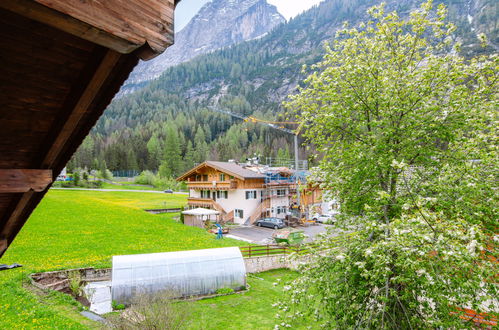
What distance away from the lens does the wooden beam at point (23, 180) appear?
294cm

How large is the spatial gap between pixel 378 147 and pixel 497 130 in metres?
3.20

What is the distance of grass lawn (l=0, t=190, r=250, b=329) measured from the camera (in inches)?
409

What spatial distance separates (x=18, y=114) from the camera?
259cm

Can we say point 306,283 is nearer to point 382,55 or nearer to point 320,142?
point 320,142

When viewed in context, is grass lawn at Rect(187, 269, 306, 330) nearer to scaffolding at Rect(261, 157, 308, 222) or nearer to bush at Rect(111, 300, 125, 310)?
bush at Rect(111, 300, 125, 310)

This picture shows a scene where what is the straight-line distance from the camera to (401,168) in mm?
6609

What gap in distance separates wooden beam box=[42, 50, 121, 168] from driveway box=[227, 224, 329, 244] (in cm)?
2405

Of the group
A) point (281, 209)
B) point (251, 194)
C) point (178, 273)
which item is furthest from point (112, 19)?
point (281, 209)

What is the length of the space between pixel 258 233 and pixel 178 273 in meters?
16.8

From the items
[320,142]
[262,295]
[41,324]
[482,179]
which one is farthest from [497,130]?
[41,324]

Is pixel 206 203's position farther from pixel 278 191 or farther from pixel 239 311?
pixel 239 311

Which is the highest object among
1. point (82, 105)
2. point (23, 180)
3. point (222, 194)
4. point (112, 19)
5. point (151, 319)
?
point (112, 19)

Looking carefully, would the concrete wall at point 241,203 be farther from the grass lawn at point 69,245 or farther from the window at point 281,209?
the grass lawn at point 69,245

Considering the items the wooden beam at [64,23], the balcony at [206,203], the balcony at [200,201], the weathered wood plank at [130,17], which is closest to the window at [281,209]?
the balcony at [206,203]
